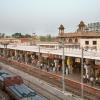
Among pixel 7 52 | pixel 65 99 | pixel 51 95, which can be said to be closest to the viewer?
pixel 65 99

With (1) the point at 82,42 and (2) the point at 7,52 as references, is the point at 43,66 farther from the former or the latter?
(2) the point at 7,52

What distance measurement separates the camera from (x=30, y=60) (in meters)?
54.5

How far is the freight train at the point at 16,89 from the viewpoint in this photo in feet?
68.3

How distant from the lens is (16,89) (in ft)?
77.4

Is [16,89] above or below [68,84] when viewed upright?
above

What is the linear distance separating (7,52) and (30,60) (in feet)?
82.4

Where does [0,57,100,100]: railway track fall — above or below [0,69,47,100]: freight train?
below

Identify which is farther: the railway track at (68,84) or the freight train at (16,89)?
the railway track at (68,84)

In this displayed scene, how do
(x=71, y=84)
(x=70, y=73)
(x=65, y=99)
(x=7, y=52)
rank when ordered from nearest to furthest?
(x=65, y=99) < (x=71, y=84) < (x=70, y=73) < (x=7, y=52)

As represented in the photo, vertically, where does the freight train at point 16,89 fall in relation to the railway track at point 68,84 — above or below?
above

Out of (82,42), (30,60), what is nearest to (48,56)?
(82,42)

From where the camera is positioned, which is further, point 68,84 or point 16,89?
point 68,84

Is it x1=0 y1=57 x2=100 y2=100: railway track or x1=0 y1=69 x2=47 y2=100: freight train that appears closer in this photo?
x1=0 y1=69 x2=47 y2=100: freight train

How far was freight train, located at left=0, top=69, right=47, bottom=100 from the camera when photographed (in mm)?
20828
